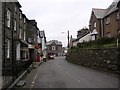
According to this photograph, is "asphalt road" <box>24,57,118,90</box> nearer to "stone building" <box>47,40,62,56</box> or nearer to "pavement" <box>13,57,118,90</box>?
"pavement" <box>13,57,118,90</box>

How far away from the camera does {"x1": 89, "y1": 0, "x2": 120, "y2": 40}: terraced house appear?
120 ft

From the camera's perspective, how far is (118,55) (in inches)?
773

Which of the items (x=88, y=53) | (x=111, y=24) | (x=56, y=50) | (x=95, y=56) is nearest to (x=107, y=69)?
(x=95, y=56)

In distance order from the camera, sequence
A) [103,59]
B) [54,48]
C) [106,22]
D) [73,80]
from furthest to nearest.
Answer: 1. [54,48]
2. [106,22]
3. [103,59]
4. [73,80]

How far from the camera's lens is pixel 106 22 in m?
41.6

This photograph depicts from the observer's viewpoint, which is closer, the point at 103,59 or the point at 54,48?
the point at 103,59

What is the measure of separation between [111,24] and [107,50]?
56.0ft

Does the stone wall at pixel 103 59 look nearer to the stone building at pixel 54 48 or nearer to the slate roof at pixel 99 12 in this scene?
the slate roof at pixel 99 12

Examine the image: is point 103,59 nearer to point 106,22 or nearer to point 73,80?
point 73,80

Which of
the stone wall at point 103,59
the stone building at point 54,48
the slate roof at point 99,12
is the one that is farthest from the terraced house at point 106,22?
the stone building at point 54,48

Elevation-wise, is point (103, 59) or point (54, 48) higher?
point (54, 48)

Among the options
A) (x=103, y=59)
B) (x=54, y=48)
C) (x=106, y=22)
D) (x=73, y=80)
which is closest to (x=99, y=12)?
(x=106, y=22)

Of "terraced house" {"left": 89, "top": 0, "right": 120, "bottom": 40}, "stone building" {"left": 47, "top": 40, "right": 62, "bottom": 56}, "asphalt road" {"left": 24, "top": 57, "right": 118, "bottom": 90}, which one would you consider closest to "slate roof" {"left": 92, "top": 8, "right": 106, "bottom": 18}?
"terraced house" {"left": 89, "top": 0, "right": 120, "bottom": 40}

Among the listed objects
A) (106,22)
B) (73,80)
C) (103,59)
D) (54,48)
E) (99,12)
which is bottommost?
(73,80)
